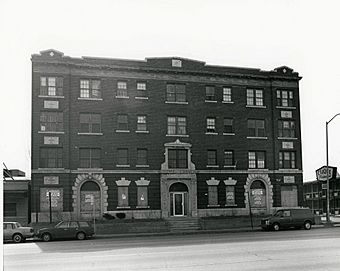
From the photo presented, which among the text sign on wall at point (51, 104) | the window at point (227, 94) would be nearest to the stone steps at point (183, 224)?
the window at point (227, 94)

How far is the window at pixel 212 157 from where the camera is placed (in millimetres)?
40859

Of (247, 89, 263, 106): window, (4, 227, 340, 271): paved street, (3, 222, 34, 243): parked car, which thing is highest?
(247, 89, 263, 106): window

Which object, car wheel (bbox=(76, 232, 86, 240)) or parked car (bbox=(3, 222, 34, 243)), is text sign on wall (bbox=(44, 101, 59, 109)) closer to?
parked car (bbox=(3, 222, 34, 243))

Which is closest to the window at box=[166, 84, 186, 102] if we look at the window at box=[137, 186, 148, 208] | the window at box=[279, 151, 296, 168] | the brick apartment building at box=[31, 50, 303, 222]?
the brick apartment building at box=[31, 50, 303, 222]

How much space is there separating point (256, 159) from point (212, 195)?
17.5 feet

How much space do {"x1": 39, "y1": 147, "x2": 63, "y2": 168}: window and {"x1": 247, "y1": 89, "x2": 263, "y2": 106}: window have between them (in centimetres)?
1734

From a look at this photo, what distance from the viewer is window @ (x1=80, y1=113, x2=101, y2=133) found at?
37.7m

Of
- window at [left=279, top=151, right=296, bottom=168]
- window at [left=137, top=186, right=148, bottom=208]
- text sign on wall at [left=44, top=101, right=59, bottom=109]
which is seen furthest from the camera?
window at [left=279, top=151, right=296, bottom=168]

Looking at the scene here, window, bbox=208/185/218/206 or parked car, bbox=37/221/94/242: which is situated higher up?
window, bbox=208/185/218/206

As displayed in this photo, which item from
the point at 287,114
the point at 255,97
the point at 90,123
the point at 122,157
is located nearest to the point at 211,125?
the point at 255,97

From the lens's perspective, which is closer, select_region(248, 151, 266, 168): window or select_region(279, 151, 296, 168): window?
select_region(248, 151, 266, 168): window

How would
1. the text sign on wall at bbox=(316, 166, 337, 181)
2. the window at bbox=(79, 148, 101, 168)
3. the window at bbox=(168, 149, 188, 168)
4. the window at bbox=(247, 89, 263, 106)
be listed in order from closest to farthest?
the window at bbox=(79, 148, 101, 168)
the window at bbox=(168, 149, 188, 168)
the text sign on wall at bbox=(316, 166, 337, 181)
the window at bbox=(247, 89, 263, 106)

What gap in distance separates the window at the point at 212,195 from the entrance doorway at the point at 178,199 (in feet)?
6.76

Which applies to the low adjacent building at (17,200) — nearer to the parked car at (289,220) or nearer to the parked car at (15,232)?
the parked car at (15,232)
